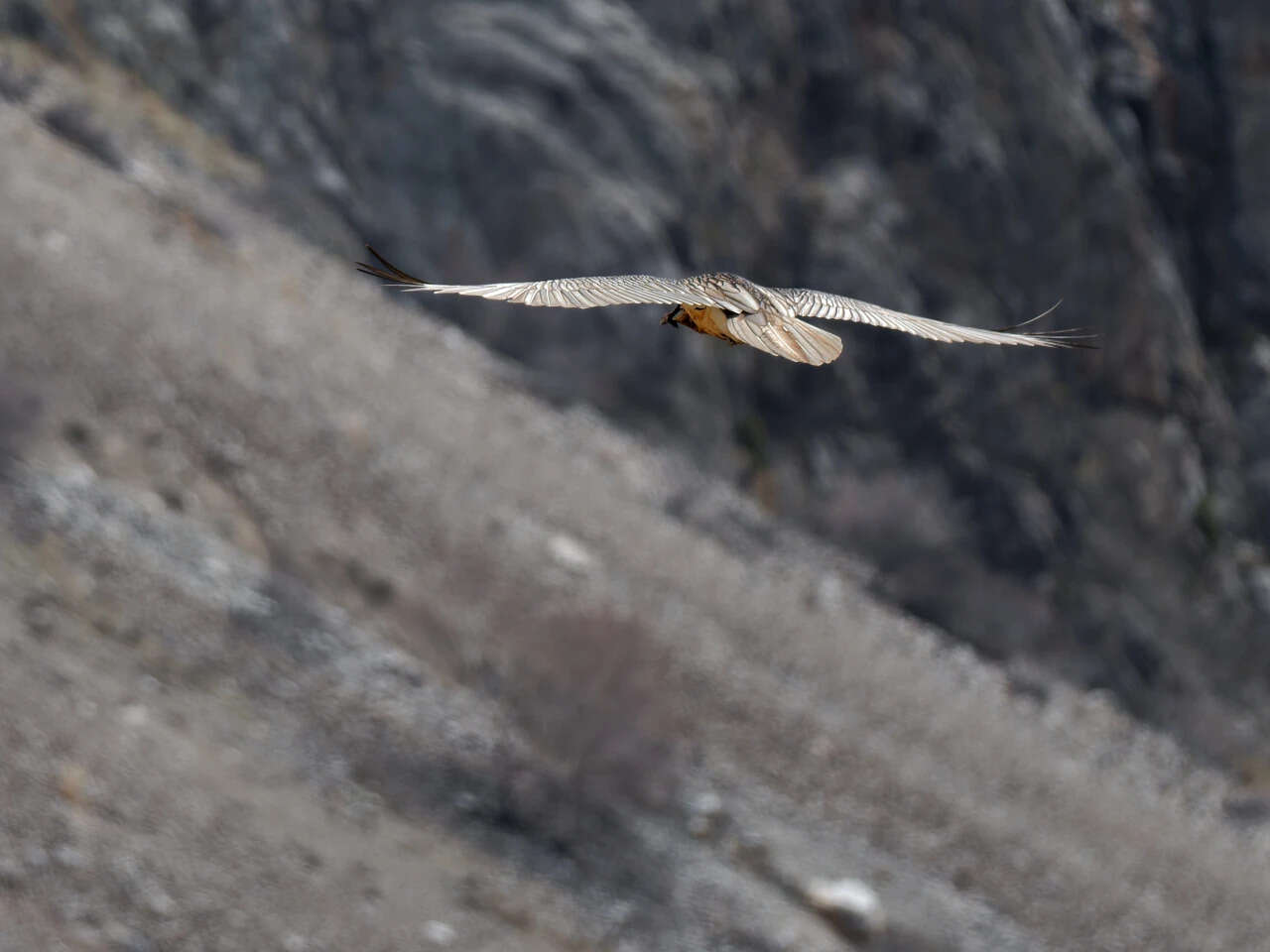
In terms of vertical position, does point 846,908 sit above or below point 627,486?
below

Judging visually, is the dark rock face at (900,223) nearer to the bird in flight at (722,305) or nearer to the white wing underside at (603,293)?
the bird in flight at (722,305)

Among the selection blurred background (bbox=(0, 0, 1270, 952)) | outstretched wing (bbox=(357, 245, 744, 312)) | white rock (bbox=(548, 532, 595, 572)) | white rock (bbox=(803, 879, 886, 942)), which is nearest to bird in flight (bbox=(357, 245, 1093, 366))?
outstretched wing (bbox=(357, 245, 744, 312))

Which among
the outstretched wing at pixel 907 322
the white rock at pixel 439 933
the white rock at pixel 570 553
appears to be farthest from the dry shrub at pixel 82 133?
the outstretched wing at pixel 907 322

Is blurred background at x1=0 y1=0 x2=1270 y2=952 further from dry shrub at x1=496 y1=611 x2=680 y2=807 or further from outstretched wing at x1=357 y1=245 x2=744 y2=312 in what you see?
outstretched wing at x1=357 y1=245 x2=744 y2=312

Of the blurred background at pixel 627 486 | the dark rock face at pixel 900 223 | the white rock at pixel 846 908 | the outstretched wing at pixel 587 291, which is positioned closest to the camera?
the outstretched wing at pixel 587 291

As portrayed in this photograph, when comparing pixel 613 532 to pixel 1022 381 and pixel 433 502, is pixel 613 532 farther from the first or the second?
pixel 1022 381

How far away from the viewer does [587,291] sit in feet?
14.6

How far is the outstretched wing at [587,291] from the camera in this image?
412 centimetres

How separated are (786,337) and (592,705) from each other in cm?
1005

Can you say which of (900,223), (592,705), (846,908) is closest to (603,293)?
(592,705)

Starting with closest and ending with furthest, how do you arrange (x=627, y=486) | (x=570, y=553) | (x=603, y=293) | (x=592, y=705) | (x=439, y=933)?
1. (x=603, y=293)
2. (x=439, y=933)
3. (x=592, y=705)
4. (x=570, y=553)
5. (x=627, y=486)

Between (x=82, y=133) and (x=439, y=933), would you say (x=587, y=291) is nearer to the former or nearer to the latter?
(x=439, y=933)

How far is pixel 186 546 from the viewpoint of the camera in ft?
43.4

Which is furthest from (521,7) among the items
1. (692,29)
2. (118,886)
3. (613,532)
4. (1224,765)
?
(118,886)
